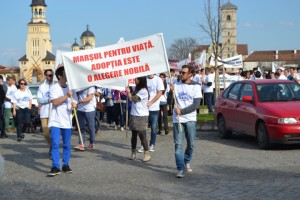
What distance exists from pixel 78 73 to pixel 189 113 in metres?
2.58

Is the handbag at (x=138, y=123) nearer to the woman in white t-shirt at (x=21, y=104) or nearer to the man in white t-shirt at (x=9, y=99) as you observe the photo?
the woman in white t-shirt at (x=21, y=104)

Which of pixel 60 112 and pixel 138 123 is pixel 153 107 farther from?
pixel 60 112

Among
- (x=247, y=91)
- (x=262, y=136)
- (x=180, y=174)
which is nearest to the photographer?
(x=180, y=174)

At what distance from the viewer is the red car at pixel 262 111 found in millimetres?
11742

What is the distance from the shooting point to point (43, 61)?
17888 cm

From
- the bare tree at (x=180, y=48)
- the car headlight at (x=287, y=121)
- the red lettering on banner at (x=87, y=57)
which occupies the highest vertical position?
the bare tree at (x=180, y=48)

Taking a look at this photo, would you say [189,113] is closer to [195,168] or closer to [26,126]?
[195,168]

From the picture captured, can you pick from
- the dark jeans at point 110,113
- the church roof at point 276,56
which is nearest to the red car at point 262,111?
the dark jeans at point 110,113

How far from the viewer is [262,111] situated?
12.3m

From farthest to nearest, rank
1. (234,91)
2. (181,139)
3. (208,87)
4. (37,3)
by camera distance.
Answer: (37,3), (208,87), (234,91), (181,139)

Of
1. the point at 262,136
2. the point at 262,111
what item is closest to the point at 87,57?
the point at 262,111

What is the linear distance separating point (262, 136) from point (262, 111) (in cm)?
57

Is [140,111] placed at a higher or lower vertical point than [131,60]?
lower

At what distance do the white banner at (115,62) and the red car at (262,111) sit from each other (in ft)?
10.4
